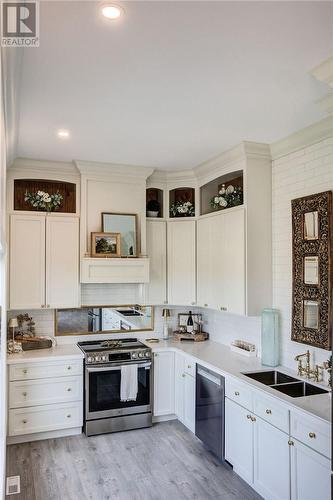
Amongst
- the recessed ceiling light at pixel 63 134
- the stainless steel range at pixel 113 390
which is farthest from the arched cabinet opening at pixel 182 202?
the recessed ceiling light at pixel 63 134

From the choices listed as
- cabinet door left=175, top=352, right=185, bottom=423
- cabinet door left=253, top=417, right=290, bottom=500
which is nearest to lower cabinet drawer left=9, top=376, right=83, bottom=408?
cabinet door left=175, top=352, right=185, bottom=423

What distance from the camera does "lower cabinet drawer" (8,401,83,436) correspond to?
4.07 meters

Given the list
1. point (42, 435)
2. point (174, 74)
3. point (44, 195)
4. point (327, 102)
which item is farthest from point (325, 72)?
point (42, 435)

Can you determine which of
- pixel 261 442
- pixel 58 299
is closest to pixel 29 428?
pixel 58 299

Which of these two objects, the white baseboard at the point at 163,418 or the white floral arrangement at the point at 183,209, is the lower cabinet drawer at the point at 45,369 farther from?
the white floral arrangement at the point at 183,209

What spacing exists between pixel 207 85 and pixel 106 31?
0.84 m

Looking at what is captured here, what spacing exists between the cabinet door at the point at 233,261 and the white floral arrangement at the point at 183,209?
33.1 inches

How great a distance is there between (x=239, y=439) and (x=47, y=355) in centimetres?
213

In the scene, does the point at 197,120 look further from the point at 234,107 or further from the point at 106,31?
the point at 106,31

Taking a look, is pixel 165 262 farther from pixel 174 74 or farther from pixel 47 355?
pixel 174 74

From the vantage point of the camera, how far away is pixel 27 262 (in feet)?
14.5

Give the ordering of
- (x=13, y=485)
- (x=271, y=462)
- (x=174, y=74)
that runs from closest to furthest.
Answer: (x=174, y=74), (x=271, y=462), (x=13, y=485)

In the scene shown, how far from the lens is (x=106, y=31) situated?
6.68ft

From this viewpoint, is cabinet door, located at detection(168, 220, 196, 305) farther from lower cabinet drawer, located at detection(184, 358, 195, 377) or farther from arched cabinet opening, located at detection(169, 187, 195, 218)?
lower cabinet drawer, located at detection(184, 358, 195, 377)
